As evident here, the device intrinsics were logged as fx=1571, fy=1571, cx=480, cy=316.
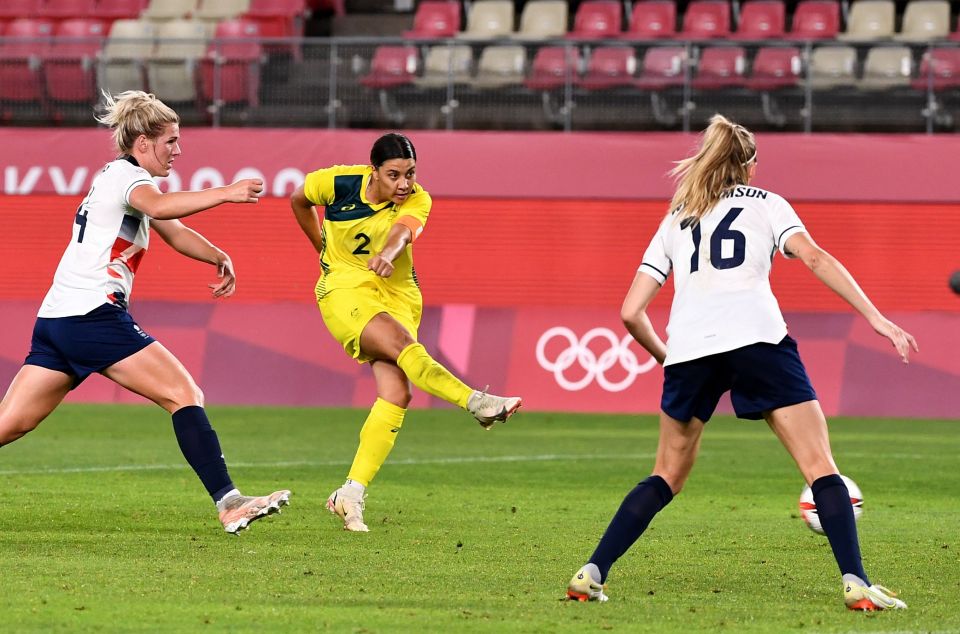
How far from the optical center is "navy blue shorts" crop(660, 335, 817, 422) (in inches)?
249

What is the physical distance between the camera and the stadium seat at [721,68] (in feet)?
72.9

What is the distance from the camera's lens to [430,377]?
28.3 ft

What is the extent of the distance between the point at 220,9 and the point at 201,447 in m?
19.2

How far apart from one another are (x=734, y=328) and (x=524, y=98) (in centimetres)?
1672

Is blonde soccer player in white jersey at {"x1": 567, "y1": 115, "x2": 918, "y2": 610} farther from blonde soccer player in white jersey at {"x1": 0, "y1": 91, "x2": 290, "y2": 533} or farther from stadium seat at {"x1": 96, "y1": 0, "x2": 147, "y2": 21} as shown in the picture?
stadium seat at {"x1": 96, "y1": 0, "x2": 147, "y2": 21}

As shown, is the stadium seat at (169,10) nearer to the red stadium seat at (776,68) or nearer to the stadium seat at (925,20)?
the red stadium seat at (776,68)

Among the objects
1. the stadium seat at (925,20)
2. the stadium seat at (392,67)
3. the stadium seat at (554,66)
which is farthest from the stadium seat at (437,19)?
the stadium seat at (925,20)

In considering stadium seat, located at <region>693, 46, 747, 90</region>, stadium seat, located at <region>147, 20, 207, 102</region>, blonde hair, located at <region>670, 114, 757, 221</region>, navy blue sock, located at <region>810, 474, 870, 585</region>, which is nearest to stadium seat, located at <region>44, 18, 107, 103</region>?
stadium seat, located at <region>147, 20, 207, 102</region>

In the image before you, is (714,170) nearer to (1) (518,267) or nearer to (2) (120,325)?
(2) (120,325)

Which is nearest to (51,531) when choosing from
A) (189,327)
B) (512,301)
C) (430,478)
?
(430,478)

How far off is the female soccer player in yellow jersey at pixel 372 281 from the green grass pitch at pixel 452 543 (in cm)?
56

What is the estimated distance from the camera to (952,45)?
71.6 ft

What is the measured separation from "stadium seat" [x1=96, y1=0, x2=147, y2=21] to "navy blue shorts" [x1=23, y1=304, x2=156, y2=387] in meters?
19.4

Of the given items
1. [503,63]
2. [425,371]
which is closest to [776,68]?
[503,63]
